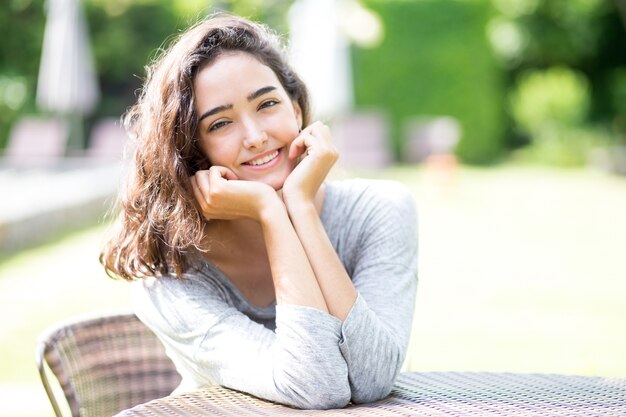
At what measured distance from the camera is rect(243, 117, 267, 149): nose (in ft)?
7.50

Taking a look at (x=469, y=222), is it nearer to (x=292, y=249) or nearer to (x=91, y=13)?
(x=292, y=249)

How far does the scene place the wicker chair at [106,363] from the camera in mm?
2279

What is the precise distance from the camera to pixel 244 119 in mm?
2299

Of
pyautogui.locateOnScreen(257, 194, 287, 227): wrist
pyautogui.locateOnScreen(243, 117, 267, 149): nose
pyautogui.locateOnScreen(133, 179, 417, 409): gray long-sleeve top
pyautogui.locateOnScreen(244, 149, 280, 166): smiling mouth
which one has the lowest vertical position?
pyautogui.locateOnScreen(133, 179, 417, 409): gray long-sleeve top

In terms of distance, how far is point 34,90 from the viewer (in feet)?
58.4

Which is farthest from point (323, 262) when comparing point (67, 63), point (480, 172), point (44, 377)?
point (480, 172)

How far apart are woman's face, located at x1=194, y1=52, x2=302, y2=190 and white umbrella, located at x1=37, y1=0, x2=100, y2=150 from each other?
12.5m

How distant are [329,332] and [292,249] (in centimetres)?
24

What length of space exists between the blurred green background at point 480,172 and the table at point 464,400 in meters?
0.90

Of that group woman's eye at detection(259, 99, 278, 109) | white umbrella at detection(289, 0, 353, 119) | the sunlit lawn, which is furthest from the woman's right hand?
white umbrella at detection(289, 0, 353, 119)

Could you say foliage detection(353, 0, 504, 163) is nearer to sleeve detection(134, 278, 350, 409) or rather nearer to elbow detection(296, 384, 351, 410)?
sleeve detection(134, 278, 350, 409)

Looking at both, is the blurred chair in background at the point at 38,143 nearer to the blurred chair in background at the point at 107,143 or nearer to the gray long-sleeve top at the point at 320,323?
the blurred chair in background at the point at 107,143

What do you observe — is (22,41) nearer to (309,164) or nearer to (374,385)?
(309,164)

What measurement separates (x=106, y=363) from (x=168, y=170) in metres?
0.59
